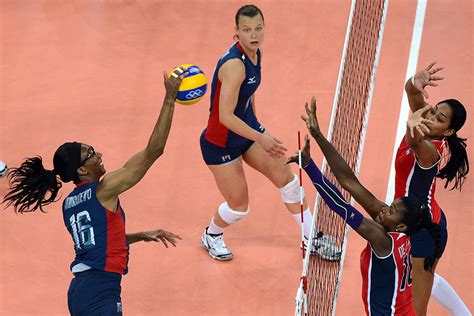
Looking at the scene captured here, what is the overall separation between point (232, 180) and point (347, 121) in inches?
102

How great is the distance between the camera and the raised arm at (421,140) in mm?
8430

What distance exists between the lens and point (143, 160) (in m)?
8.52

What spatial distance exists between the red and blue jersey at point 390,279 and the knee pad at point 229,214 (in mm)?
2759

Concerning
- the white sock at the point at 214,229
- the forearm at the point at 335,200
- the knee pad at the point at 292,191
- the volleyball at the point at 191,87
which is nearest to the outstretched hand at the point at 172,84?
the volleyball at the point at 191,87

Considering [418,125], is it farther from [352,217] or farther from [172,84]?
[172,84]

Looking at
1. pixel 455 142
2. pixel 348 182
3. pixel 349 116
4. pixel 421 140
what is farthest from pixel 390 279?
pixel 349 116

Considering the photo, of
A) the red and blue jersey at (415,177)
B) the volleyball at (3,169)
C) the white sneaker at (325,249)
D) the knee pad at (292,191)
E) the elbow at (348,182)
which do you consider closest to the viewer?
the elbow at (348,182)

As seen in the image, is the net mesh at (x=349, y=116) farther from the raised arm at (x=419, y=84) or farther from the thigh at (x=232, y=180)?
the raised arm at (x=419, y=84)

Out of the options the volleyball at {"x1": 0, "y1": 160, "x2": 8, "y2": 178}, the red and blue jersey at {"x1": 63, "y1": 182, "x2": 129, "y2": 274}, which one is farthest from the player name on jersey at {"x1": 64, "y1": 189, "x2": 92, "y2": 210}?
the volleyball at {"x1": 0, "y1": 160, "x2": 8, "y2": 178}

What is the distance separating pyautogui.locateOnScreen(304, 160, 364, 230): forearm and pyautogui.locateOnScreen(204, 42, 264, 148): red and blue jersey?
6.46ft

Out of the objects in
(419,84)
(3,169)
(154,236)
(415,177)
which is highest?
(419,84)

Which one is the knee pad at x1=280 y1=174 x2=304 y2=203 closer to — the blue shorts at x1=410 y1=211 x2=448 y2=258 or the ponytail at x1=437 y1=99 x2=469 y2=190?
the ponytail at x1=437 y1=99 x2=469 y2=190

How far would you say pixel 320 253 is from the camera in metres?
11.2

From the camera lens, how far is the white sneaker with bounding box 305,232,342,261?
11133mm
